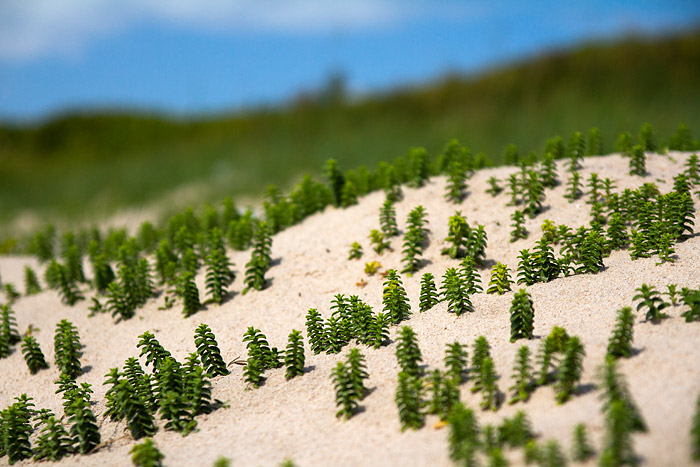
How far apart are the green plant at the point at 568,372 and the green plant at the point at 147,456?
3.01m

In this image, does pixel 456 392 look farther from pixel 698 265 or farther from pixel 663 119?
pixel 663 119

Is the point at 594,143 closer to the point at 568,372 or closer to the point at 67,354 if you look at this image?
the point at 568,372

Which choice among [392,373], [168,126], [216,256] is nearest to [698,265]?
[392,373]

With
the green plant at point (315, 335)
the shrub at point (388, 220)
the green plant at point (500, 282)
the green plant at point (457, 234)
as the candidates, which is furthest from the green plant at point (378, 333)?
the shrub at point (388, 220)

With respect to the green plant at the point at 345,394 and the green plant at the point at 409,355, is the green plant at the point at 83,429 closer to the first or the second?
the green plant at the point at 345,394

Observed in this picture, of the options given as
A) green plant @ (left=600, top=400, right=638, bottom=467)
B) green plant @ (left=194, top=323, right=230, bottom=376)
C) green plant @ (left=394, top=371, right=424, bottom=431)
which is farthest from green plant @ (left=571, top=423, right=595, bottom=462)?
green plant @ (left=194, top=323, right=230, bottom=376)

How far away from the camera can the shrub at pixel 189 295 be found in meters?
7.75

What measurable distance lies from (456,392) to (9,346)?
20.7 ft

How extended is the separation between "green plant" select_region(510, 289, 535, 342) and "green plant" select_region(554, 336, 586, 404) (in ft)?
2.54

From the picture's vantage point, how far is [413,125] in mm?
18453

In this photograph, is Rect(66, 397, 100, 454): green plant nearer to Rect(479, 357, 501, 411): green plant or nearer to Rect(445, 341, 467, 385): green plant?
Rect(445, 341, 467, 385): green plant

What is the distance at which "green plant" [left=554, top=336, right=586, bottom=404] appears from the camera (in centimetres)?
443

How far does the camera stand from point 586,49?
21203mm

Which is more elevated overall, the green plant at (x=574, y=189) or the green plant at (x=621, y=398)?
the green plant at (x=574, y=189)
